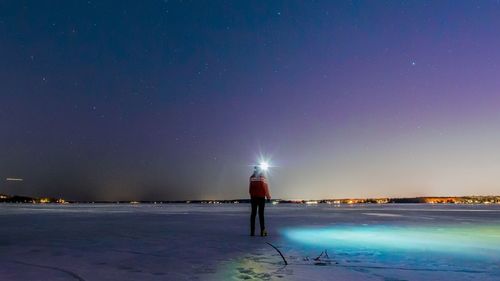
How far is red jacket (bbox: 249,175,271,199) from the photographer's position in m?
12.8

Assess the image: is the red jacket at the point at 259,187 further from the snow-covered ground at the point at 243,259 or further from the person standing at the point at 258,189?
the snow-covered ground at the point at 243,259

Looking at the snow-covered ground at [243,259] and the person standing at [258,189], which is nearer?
the snow-covered ground at [243,259]

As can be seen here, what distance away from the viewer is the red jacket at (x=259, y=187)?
12.8m

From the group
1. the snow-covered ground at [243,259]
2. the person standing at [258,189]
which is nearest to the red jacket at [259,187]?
the person standing at [258,189]

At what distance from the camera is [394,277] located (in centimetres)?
612

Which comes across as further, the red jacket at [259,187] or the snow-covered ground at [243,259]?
the red jacket at [259,187]

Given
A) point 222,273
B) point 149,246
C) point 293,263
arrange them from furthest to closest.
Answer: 1. point 149,246
2. point 293,263
3. point 222,273

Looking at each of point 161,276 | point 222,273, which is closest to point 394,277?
point 222,273

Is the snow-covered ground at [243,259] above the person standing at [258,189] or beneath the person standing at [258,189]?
beneath

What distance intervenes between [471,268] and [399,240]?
14.9ft

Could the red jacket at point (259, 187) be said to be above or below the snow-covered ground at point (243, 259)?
above

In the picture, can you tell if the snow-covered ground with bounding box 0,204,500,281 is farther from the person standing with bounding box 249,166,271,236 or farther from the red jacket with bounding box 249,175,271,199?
the red jacket with bounding box 249,175,271,199

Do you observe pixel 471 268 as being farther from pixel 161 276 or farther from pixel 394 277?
pixel 161 276

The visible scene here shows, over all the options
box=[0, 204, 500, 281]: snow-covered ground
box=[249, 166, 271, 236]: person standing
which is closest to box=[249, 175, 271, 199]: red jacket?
box=[249, 166, 271, 236]: person standing
